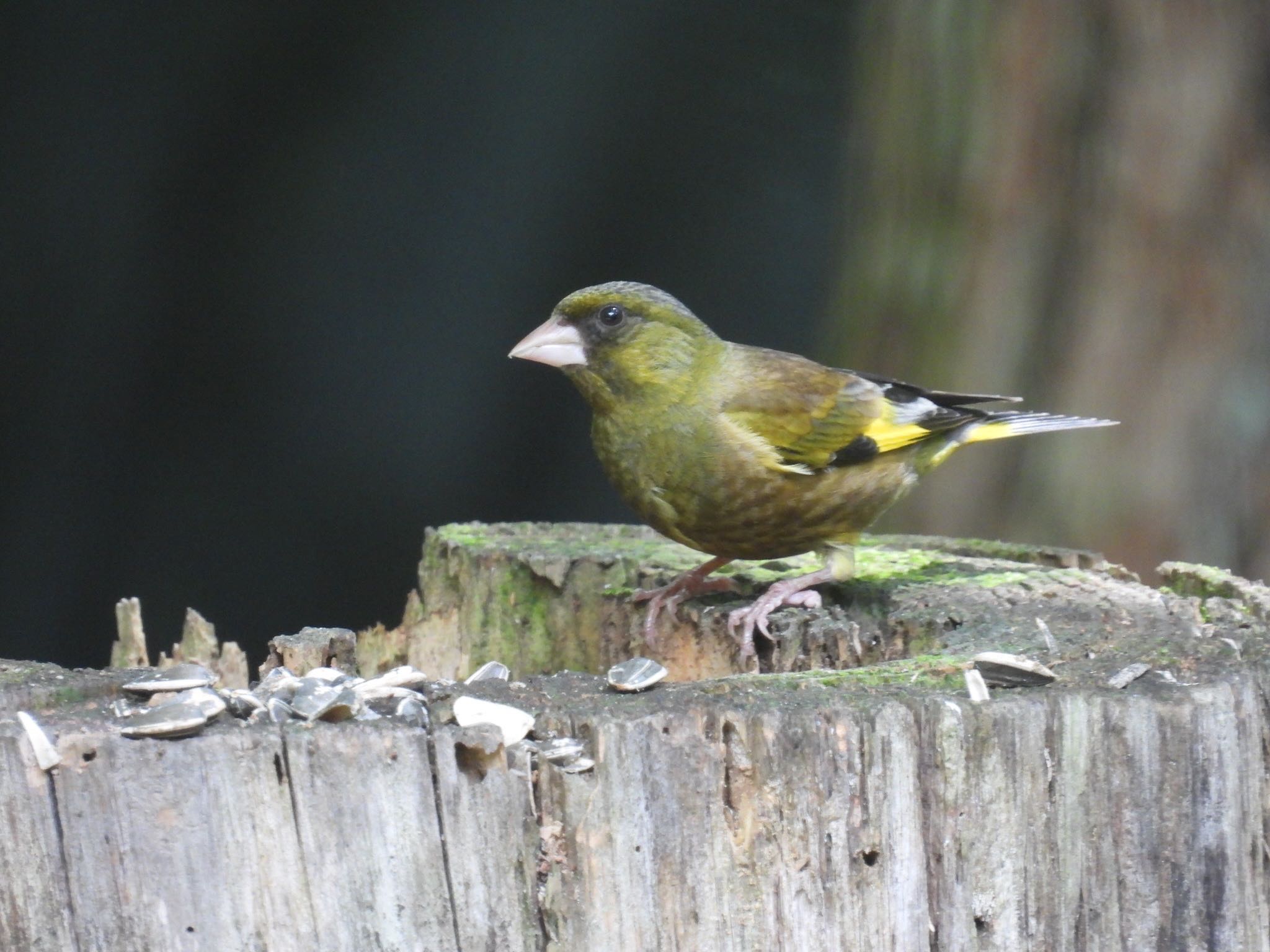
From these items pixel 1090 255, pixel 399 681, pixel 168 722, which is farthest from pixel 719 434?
pixel 1090 255

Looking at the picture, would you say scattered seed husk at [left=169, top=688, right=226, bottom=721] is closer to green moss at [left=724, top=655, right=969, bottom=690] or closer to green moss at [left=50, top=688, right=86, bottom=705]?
green moss at [left=50, top=688, right=86, bottom=705]

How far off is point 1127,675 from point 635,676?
2.88 feet

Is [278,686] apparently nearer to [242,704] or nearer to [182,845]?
[242,704]

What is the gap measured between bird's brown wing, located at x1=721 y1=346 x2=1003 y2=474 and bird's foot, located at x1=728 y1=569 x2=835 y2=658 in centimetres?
38

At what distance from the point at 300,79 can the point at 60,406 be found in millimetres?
2034

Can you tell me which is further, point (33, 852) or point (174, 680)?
point (174, 680)

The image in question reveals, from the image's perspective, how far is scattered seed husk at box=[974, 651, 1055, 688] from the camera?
2611mm

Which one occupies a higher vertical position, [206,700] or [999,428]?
[999,428]

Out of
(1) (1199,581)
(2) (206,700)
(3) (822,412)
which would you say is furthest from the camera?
(3) (822,412)

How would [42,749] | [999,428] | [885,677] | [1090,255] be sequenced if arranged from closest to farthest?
1. [42,749]
2. [885,677]
3. [999,428]
4. [1090,255]

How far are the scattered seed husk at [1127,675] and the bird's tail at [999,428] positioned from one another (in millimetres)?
1913

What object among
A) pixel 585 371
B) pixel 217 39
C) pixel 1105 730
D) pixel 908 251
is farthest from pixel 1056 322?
pixel 217 39

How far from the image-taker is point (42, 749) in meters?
2.14

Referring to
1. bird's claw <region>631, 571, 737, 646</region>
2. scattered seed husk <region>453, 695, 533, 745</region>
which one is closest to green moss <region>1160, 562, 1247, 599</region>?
bird's claw <region>631, 571, 737, 646</region>
